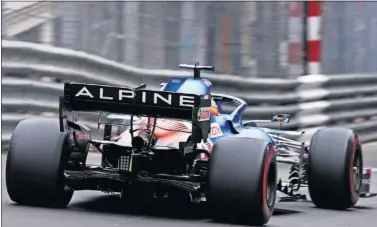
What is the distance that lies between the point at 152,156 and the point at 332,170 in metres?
1.81

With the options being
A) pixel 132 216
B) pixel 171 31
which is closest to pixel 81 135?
pixel 132 216

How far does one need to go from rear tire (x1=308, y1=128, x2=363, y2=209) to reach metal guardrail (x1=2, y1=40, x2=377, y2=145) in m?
4.45

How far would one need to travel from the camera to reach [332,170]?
8797 millimetres

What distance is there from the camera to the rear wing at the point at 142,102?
7418 mm

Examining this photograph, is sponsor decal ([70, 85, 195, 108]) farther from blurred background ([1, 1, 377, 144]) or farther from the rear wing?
blurred background ([1, 1, 377, 144])

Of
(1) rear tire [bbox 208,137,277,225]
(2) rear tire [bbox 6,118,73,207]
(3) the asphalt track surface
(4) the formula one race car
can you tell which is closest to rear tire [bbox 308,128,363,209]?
(3) the asphalt track surface

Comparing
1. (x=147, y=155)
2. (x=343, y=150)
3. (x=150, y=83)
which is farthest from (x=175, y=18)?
(x=147, y=155)

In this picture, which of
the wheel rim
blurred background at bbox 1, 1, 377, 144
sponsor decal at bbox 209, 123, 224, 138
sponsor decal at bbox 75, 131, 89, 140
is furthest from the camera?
blurred background at bbox 1, 1, 377, 144

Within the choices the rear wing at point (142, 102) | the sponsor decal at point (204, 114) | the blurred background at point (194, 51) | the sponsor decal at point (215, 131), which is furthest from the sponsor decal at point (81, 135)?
the blurred background at point (194, 51)

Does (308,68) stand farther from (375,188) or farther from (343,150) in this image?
(343,150)

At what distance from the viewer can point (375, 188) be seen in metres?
11.4

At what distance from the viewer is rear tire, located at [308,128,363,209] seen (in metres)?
8.81

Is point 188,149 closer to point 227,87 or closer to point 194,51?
point 194,51

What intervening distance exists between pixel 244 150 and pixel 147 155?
0.75 metres
